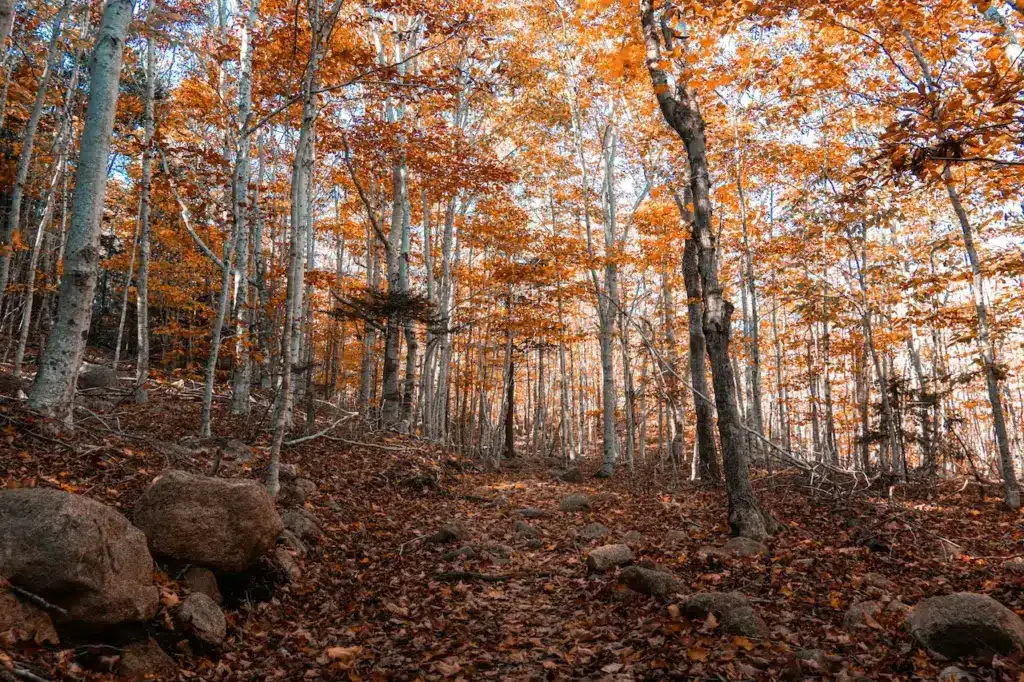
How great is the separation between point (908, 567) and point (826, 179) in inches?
322

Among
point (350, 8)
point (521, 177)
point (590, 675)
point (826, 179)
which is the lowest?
point (590, 675)

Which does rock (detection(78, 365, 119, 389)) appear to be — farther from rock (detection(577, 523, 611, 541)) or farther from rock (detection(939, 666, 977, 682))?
rock (detection(939, 666, 977, 682))

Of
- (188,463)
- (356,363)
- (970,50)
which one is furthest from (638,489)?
(356,363)

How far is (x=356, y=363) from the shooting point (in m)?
24.4

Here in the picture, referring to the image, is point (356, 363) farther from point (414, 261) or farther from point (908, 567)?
point (908, 567)

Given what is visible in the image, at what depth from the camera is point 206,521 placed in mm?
4375

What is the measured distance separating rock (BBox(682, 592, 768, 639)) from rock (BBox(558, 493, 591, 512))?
4435 millimetres

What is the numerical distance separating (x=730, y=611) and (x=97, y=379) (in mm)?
14317

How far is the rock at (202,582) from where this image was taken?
4.16m

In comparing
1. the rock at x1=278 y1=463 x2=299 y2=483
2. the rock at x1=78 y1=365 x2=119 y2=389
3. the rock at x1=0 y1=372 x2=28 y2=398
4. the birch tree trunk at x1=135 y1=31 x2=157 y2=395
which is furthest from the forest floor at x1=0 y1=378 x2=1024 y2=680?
the rock at x1=78 y1=365 x2=119 y2=389

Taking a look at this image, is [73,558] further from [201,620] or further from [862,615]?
[862,615]

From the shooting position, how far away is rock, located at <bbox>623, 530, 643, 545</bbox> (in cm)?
656

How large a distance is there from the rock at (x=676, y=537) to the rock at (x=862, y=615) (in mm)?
2195

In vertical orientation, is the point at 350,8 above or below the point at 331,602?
above
